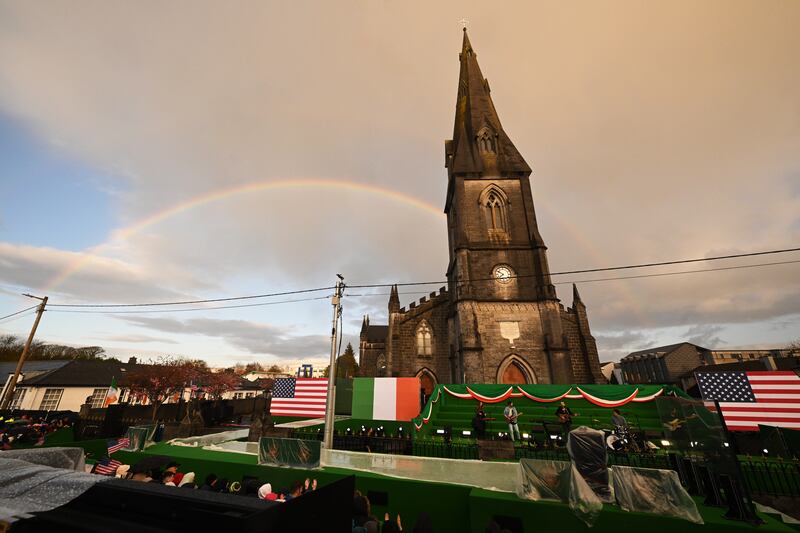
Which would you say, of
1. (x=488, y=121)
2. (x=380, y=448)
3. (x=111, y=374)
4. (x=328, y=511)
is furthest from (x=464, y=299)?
(x=111, y=374)

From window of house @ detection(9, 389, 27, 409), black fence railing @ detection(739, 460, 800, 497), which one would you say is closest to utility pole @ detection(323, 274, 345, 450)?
black fence railing @ detection(739, 460, 800, 497)

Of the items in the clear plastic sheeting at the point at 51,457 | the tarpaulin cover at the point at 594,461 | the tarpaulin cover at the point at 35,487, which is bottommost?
A: the tarpaulin cover at the point at 594,461

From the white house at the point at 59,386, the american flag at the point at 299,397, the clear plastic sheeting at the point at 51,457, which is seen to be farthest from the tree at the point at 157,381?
the clear plastic sheeting at the point at 51,457

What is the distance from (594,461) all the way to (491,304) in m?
19.2

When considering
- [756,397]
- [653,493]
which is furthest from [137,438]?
[756,397]

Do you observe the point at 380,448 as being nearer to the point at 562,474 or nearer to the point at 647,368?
the point at 562,474

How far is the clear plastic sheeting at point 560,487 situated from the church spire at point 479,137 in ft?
89.7

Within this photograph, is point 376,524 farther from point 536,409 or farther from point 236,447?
point 536,409

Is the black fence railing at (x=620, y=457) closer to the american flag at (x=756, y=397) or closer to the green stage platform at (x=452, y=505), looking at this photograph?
the green stage platform at (x=452, y=505)

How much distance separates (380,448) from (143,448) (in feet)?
28.2

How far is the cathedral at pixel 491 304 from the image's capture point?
23.7 meters

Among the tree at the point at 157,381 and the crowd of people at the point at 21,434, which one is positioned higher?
the tree at the point at 157,381

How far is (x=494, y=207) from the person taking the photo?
2970cm

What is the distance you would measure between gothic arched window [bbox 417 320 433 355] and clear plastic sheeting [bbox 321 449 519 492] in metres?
21.7
